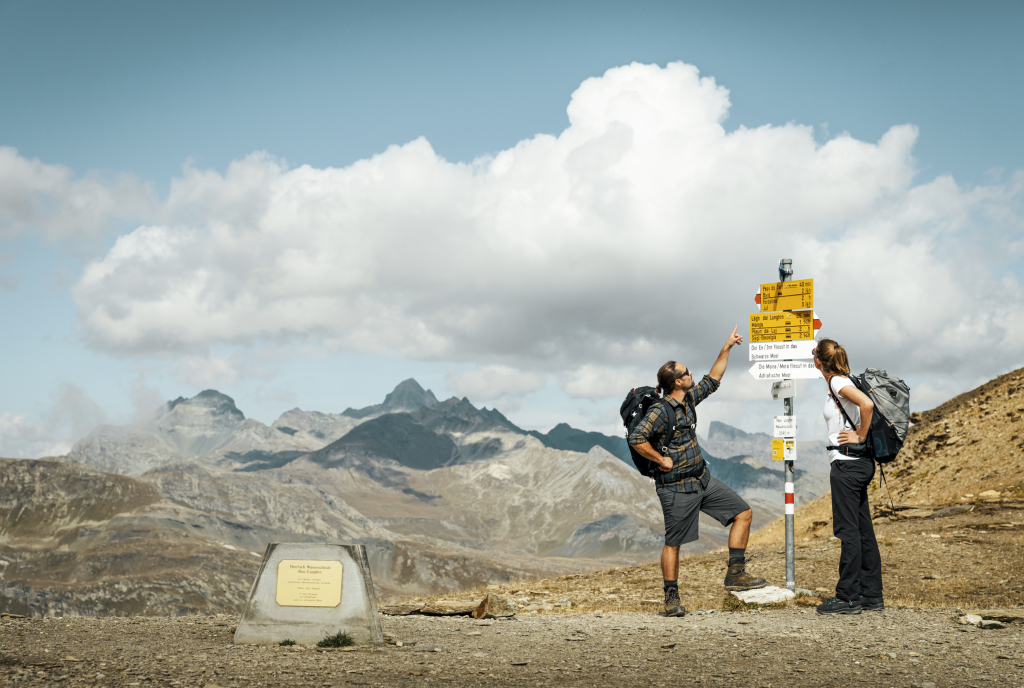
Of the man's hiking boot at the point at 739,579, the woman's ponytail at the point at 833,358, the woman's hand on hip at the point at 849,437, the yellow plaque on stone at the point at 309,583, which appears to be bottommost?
the man's hiking boot at the point at 739,579

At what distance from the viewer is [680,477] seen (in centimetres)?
935

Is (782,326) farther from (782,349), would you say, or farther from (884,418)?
(884,418)

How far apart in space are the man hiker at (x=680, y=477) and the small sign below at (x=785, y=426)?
72.6 inches

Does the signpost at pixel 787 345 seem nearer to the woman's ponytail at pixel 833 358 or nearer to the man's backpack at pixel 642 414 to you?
the woman's ponytail at pixel 833 358

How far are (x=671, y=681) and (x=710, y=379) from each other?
4555 millimetres

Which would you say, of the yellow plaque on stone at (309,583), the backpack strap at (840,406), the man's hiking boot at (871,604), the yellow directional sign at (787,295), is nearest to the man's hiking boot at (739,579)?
the man's hiking boot at (871,604)

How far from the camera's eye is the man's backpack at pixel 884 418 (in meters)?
8.80

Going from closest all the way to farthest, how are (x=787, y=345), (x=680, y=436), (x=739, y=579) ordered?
(x=680, y=436), (x=739, y=579), (x=787, y=345)

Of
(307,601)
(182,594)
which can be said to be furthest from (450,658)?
(182,594)

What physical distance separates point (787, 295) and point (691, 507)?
3.58 m

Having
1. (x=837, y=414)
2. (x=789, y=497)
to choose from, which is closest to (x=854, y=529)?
(x=837, y=414)

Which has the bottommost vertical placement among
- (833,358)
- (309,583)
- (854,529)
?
(309,583)

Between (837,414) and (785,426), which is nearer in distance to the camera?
(837,414)

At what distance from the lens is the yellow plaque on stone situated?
7.95 metres
